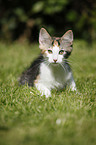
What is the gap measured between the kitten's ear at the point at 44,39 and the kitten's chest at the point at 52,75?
0.82 feet

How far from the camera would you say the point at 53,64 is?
2.05m

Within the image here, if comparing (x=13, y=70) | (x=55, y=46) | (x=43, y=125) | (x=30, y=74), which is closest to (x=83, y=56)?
(x=13, y=70)

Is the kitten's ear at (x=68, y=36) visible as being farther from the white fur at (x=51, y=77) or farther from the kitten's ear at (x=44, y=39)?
the white fur at (x=51, y=77)

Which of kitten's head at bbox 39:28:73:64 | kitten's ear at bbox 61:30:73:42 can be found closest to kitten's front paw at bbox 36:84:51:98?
kitten's head at bbox 39:28:73:64

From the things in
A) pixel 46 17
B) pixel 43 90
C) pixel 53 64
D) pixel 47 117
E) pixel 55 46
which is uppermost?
pixel 46 17

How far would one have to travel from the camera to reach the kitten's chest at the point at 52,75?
2098 millimetres

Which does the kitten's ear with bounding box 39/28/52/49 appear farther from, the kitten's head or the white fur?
the white fur

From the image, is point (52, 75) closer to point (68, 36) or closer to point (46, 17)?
point (68, 36)

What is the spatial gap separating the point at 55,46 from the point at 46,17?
366 cm

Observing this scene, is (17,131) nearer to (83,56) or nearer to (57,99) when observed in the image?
(57,99)

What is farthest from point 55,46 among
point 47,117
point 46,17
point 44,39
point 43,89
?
point 46,17

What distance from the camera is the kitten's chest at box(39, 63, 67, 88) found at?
2098 mm

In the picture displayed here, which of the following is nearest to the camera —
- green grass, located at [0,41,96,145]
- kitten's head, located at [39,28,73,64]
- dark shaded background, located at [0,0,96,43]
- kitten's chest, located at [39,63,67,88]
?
green grass, located at [0,41,96,145]

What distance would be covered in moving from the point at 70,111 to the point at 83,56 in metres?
2.84
